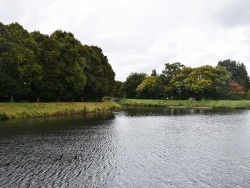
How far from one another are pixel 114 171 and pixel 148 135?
16860 millimetres

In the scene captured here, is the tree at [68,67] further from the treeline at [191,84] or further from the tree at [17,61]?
the treeline at [191,84]

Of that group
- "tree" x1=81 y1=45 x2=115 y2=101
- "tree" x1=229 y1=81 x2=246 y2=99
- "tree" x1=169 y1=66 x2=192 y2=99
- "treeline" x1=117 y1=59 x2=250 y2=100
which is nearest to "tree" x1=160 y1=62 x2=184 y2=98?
"treeline" x1=117 y1=59 x2=250 y2=100

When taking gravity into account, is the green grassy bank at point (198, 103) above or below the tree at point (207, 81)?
below

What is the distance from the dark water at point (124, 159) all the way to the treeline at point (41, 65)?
23258mm

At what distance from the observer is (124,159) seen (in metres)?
24.0

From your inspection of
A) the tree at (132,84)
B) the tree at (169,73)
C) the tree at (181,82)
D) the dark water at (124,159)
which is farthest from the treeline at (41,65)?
the tree at (132,84)

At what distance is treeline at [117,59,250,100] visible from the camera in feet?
361

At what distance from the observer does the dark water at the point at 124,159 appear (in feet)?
59.1

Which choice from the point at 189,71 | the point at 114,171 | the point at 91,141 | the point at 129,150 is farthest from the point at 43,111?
the point at 189,71

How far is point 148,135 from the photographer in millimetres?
36688

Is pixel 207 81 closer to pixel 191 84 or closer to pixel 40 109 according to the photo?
pixel 191 84

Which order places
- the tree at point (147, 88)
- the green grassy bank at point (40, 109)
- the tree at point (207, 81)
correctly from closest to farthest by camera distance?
the green grassy bank at point (40, 109) → the tree at point (207, 81) → the tree at point (147, 88)

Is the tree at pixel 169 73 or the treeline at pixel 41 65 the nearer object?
the treeline at pixel 41 65

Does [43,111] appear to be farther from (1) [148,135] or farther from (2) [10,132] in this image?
(1) [148,135]
